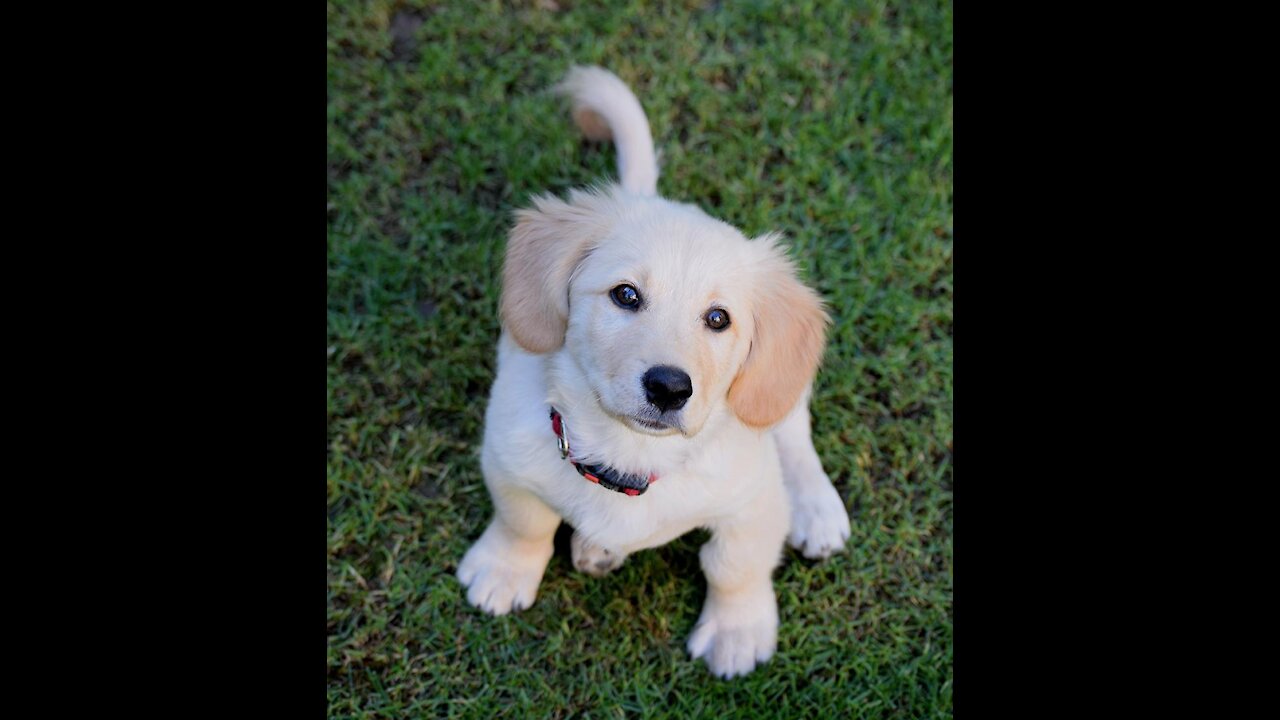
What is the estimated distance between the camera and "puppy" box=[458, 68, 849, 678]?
7.49 ft

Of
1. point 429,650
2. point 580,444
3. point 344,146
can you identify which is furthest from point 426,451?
point 344,146

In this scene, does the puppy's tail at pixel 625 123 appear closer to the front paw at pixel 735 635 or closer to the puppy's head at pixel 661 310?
the puppy's head at pixel 661 310

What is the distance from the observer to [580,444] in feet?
8.35

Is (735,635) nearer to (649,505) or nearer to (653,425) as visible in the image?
(649,505)

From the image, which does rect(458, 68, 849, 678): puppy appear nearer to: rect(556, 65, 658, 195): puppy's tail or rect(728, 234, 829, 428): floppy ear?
rect(728, 234, 829, 428): floppy ear

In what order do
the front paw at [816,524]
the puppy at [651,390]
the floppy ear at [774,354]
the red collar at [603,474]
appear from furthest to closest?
the front paw at [816,524], the red collar at [603,474], the floppy ear at [774,354], the puppy at [651,390]

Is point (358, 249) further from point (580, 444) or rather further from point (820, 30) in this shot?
point (820, 30)

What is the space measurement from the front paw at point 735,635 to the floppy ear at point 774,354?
785 millimetres

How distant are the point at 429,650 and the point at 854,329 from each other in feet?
5.89

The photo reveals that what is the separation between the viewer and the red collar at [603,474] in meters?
2.55

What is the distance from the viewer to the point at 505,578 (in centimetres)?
307

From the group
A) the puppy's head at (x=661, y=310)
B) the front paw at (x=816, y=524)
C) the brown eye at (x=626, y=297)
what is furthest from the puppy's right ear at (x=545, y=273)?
the front paw at (x=816, y=524)

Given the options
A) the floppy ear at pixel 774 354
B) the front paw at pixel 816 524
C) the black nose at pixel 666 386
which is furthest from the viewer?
the front paw at pixel 816 524

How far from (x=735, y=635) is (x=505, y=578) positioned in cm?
70
